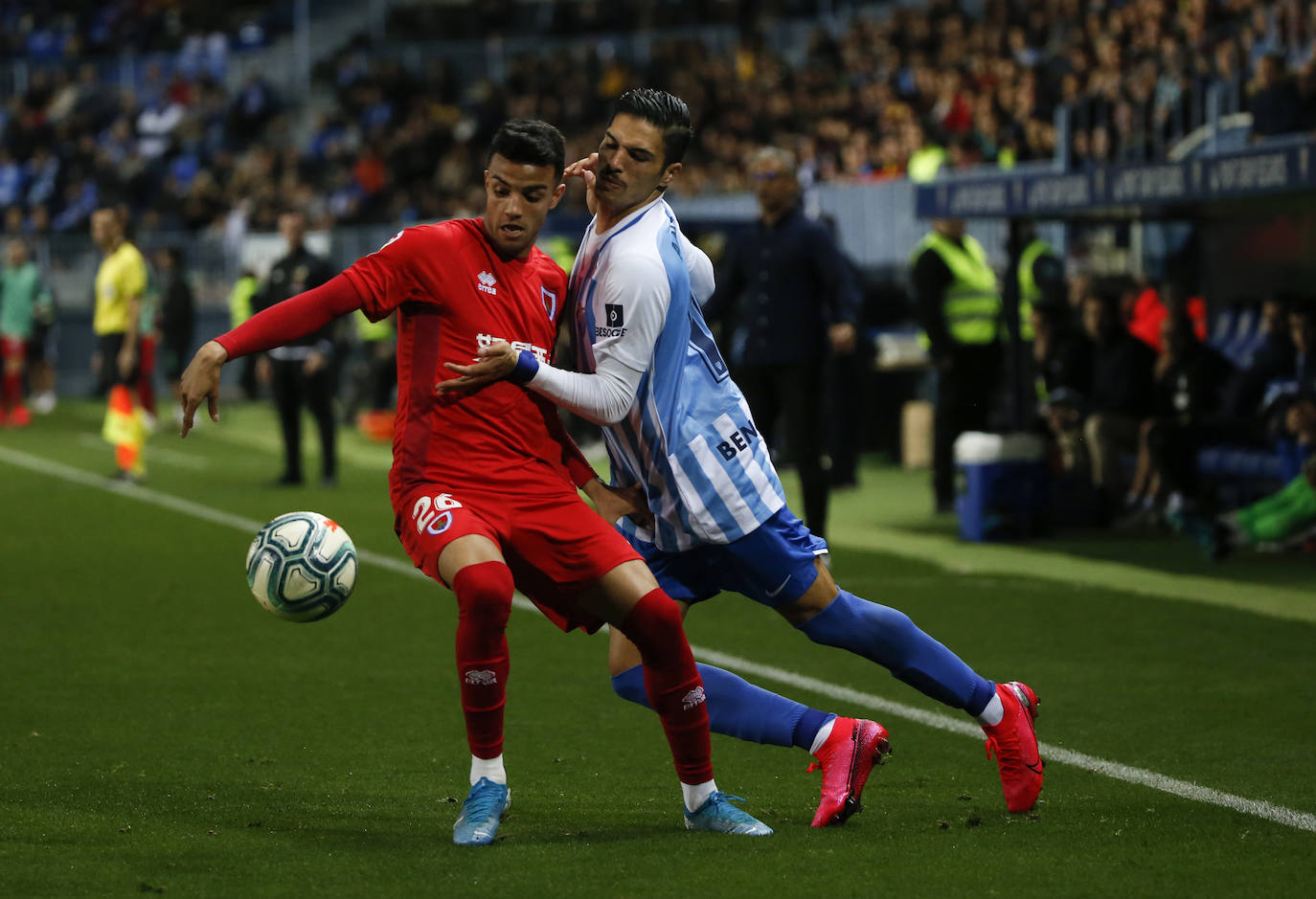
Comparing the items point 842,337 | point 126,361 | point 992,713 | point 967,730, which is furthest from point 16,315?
point 992,713

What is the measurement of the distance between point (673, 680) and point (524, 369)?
35.8 inches

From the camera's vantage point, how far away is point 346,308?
4.69 meters

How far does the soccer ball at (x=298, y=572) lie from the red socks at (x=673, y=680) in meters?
0.86

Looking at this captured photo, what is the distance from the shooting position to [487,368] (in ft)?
14.9

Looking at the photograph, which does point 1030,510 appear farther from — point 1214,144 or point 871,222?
point 871,222

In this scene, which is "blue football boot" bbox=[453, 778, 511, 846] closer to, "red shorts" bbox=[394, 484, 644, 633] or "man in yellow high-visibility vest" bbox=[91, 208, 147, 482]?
"red shorts" bbox=[394, 484, 644, 633]

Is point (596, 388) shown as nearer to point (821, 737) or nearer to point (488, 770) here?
point (488, 770)

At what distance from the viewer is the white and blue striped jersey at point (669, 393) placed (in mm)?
4707

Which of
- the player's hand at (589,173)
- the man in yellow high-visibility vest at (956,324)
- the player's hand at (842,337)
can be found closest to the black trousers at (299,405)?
→ the man in yellow high-visibility vest at (956,324)

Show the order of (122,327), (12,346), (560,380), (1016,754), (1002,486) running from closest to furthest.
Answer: (560,380) < (1016,754) < (1002,486) < (122,327) < (12,346)

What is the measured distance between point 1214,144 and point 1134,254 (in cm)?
198

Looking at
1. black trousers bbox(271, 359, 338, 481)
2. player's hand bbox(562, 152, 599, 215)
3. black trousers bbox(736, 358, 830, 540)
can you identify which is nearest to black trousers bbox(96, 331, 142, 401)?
black trousers bbox(271, 359, 338, 481)

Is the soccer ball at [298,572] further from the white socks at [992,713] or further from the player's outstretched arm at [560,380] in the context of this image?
the white socks at [992,713]

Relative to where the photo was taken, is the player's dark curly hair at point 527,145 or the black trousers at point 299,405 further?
the black trousers at point 299,405
